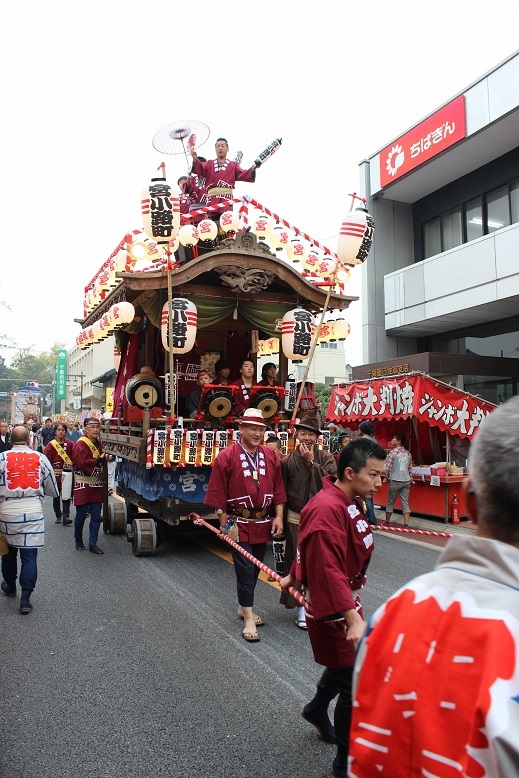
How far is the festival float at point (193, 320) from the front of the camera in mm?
7398

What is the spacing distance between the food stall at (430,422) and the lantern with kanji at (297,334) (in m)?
2.92

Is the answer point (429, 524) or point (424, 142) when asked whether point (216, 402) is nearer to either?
point (429, 524)

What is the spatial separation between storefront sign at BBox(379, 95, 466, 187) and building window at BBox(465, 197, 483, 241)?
1.89 meters

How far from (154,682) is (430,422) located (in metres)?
7.54

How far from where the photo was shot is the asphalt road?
2.98 meters

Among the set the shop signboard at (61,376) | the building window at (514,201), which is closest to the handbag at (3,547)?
the building window at (514,201)

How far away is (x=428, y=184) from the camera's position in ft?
54.6

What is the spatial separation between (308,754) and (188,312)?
18.2 feet

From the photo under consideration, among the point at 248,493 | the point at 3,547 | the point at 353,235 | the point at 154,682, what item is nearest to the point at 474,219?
the point at 353,235

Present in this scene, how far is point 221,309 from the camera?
28.8 ft

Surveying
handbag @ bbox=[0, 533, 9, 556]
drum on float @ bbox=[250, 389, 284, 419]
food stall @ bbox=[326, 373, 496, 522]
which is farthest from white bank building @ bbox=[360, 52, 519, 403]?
handbag @ bbox=[0, 533, 9, 556]

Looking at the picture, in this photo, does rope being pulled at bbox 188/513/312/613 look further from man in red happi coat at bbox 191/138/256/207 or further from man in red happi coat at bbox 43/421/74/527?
man in red happi coat at bbox 191/138/256/207

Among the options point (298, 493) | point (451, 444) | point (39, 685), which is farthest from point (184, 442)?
point (451, 444)

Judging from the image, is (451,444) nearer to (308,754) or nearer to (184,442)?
(184,442)
